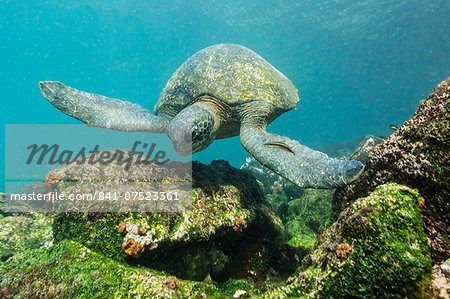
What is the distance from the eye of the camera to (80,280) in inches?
59.4

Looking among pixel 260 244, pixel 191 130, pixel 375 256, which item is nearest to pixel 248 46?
pixel 191 130

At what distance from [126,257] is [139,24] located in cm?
7161

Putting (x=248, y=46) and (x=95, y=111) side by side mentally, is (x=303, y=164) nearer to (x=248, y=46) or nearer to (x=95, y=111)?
(x=95, y=111)

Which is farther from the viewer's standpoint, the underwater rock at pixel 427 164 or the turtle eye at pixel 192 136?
the turtle eye at pixel 192 136

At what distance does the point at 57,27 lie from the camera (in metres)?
68.1

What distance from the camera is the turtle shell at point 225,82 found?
14.4ft

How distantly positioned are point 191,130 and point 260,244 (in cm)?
234

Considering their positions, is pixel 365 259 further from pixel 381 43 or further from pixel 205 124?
pixel 381 43

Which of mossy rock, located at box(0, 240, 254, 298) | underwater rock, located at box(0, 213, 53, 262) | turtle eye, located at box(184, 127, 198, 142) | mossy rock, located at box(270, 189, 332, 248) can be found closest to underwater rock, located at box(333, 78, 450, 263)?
mossy rock, located at box(0, 240, 254, 298)

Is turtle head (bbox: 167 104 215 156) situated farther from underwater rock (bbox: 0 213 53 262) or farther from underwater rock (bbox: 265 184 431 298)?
underwater rock (bbox: 0 213 53 262)

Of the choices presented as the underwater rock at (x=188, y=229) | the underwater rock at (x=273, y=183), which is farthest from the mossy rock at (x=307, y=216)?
the underwater rock at (x=273, y=183)

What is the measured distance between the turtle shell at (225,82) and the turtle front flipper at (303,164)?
4.07 ft

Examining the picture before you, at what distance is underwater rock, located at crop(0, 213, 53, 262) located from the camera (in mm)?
3761

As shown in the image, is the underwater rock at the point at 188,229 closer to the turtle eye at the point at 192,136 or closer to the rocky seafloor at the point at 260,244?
the rocky seafloor at the point at 260,244
